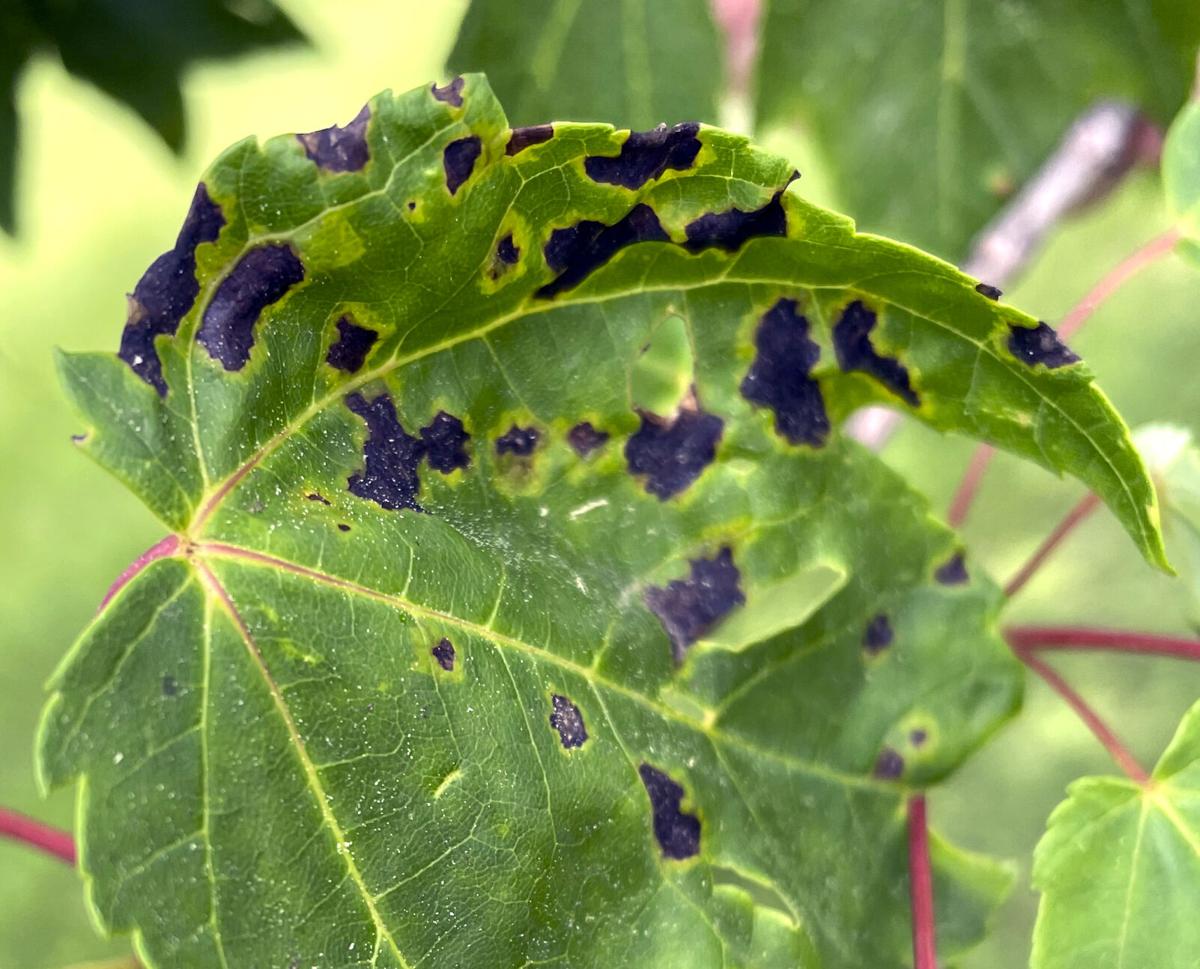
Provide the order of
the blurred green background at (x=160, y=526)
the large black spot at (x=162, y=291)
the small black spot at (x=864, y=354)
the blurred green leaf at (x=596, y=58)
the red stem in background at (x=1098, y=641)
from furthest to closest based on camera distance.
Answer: the blurred green background at (x=160, y=526), the blurred green leaf at (x=596, y=58), the red stem in background at (x=1098, y=641), the small black spot at (x=864, y=354), the large black spot at (x=162, y=291)

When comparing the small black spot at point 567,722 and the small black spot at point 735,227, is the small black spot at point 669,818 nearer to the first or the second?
the small black spot at point 567,722

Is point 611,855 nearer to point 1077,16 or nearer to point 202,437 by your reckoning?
point 202,437

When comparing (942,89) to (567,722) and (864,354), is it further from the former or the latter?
(567,722)

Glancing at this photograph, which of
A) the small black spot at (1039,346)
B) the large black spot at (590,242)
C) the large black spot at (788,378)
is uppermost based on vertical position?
the large black spot at (590,242)

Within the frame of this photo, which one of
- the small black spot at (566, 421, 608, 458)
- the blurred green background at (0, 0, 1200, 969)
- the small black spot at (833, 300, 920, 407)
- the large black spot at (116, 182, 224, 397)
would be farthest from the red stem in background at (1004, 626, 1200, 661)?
the blurred green background at (0, 0, 1200, 969)

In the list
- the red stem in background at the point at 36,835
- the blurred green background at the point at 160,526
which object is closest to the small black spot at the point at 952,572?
the red stem in background at the point at 36,835

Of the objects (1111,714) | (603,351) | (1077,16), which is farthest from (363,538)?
(1111,714)
